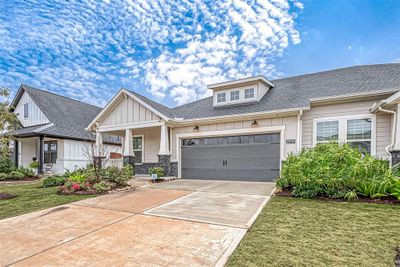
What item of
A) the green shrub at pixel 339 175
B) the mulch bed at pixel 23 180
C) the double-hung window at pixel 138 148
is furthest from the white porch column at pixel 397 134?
the mulch bed at pixel 23 180

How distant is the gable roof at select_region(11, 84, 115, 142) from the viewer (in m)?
16.4

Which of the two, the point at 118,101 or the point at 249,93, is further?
the point at 118,101

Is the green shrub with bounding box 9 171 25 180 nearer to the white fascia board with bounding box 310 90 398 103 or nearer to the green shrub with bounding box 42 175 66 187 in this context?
the green shrub with bounding box 42 175 66 187

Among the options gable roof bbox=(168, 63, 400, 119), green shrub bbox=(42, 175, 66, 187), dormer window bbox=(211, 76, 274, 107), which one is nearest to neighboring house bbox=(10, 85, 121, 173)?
green shrub bbox=(42, 175, 66, 187)

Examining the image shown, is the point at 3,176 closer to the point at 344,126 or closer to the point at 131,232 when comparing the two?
the point at 131,232

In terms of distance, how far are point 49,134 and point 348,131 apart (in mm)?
17793

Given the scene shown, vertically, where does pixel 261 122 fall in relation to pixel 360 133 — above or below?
above

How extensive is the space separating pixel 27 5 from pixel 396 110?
52.9 ft

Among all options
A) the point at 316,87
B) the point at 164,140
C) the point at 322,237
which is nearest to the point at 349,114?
the point at 316,87

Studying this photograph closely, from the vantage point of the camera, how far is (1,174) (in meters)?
12.9

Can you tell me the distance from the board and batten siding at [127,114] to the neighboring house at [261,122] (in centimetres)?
6

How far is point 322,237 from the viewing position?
3.63 m

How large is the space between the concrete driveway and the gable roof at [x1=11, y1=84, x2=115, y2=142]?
1231 cm

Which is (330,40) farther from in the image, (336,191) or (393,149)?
(336,191)
